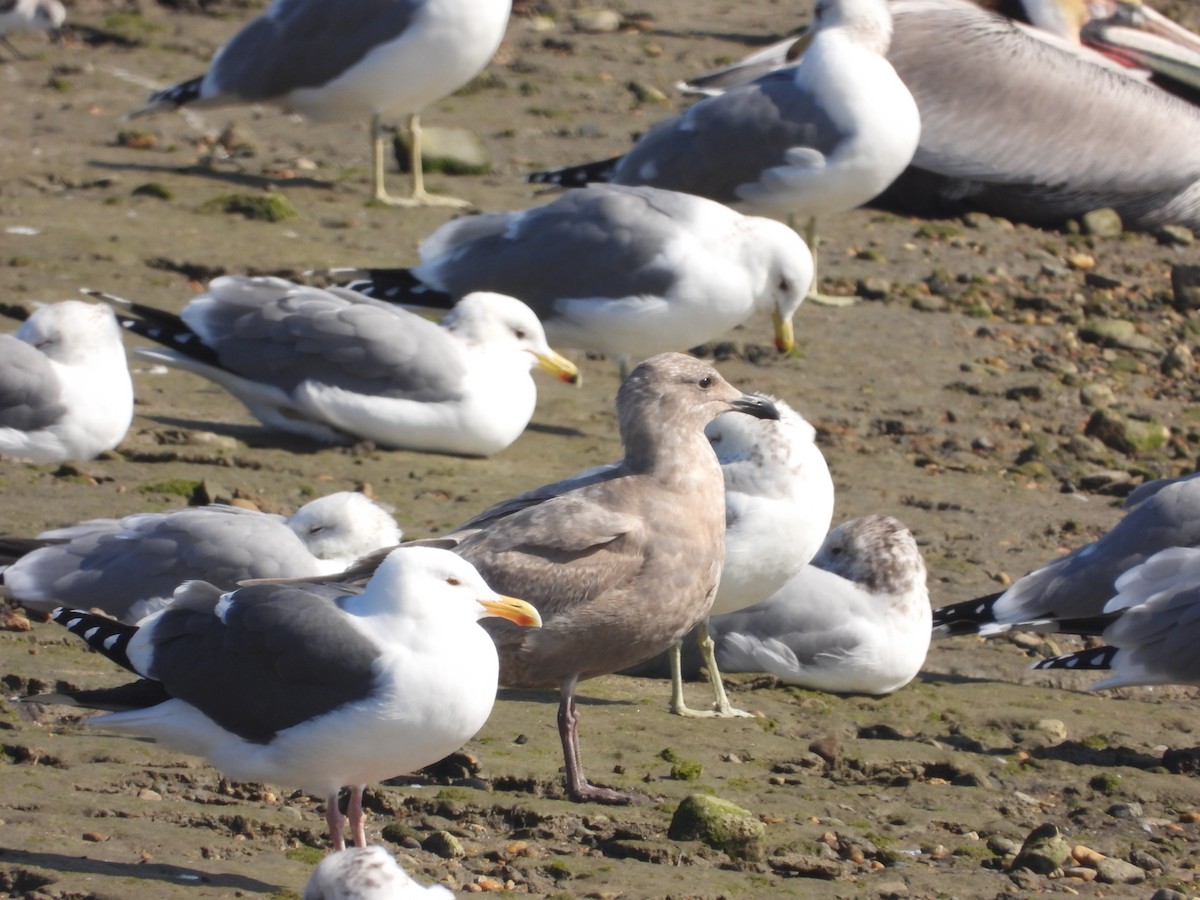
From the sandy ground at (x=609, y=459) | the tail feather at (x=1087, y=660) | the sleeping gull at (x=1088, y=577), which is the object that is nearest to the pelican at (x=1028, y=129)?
the sandy ground at (x=609, y=459)

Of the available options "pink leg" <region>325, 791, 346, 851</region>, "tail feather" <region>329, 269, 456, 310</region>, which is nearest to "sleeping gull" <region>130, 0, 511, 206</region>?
"tail feather" <region>329, 269, 456, 310</region>

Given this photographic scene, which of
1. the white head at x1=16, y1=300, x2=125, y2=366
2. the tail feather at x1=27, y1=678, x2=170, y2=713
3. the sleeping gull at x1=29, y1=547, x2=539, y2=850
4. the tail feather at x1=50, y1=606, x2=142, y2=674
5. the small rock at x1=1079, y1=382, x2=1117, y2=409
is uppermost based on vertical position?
the sleeping gull at x1=29, y1=547, x2=539, y2=850

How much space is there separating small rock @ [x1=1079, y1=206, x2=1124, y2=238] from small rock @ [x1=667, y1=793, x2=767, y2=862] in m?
7.77

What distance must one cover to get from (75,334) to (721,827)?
374cm

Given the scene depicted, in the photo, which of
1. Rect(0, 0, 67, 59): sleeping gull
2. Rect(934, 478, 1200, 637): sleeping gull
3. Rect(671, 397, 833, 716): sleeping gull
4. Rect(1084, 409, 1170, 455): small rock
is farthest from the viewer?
Rect(0, 0, 67, 59): sleeping gull

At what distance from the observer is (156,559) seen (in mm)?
5656

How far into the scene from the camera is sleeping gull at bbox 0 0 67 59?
1293 centimetres

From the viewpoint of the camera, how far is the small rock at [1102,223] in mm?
11719

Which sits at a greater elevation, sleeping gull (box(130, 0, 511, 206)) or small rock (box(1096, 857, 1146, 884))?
small rock (box(1096, 857, 1146, 884))

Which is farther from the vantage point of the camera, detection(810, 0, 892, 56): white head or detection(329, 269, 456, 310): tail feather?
detection(810, 0, 892, 56): white head

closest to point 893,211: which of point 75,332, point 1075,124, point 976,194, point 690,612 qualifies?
point 976,194

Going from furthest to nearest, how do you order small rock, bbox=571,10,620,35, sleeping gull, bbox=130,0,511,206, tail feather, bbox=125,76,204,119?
1. small rock, bbox=571,10,620,35
2. tail feather, bbox=125,76,204,119
3. sleeping gull, bbox=130,0,511,206

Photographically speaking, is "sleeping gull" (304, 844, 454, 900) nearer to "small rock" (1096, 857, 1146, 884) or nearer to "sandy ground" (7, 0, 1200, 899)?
"sandy ground" (7, 0, 1200, 899)

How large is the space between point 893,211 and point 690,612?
274 inches
